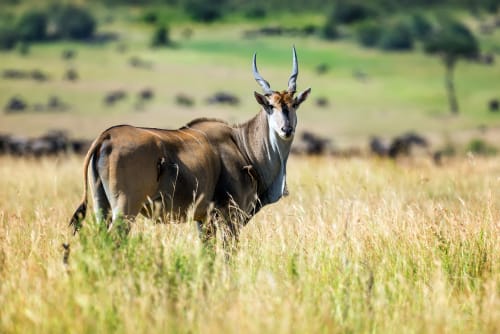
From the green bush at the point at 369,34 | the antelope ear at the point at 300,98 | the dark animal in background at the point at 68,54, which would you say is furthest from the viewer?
the green bush at the point at 369,34


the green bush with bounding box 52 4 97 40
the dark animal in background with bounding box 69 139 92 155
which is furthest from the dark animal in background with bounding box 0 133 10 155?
the green bush with bounding box 52 4 97 40

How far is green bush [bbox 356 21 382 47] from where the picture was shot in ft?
310

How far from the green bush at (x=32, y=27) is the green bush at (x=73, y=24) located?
4.87 feet

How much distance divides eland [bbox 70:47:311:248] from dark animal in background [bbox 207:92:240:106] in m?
48.6

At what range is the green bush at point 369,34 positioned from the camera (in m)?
94.6

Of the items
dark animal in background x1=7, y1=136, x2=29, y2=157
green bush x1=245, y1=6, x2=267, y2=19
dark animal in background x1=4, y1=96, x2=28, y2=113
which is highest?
dark animal in background x1=7, y1=136, x2=29, y2=157

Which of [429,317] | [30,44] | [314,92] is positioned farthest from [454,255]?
[30,44]

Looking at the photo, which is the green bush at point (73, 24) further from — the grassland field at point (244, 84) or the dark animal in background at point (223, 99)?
the dark animal in background at point (223, 99)

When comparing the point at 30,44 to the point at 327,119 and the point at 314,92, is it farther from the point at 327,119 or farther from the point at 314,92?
the point at 327,119

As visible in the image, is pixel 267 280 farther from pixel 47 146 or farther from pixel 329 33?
pixel 329 33

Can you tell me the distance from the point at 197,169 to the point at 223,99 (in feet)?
168

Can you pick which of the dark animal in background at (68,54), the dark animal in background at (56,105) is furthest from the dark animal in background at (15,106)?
the dark animal in background at (68,54)

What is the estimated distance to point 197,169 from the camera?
7699mm

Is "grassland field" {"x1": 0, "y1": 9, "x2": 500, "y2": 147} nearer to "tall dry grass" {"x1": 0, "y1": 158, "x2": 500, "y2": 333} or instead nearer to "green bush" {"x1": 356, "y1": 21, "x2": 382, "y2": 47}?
"green bush" {"x1": 356, "y1": 21, "x2": 382, "y2": 47}
